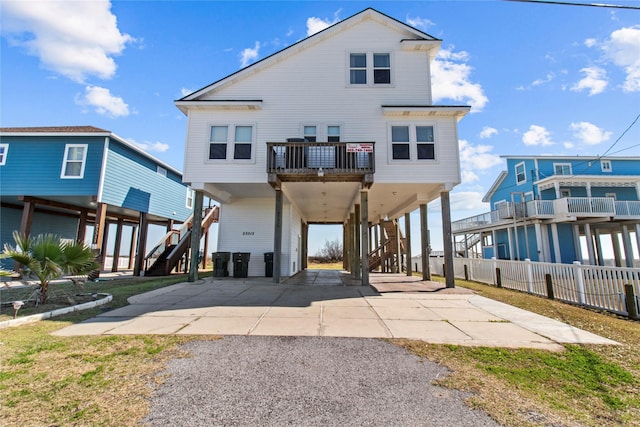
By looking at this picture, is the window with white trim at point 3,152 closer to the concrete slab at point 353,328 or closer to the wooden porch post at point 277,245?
the wooden porch post at point 277,245

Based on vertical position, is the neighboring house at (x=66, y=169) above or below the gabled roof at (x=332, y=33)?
below

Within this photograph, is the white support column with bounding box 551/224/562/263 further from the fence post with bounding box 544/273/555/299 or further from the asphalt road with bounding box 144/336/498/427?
the asphalt road with bounding box 144/336/498/427

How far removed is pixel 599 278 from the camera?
24.9 ft

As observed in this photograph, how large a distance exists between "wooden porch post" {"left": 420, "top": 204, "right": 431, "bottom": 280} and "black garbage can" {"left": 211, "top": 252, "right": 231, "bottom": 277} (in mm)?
8596

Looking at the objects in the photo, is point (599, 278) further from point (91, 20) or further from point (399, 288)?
point (91, 20)

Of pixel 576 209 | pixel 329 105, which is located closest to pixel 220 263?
pixel 329 105

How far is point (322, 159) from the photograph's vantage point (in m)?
10.1

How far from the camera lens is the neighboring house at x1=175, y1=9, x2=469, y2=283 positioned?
1027 cm

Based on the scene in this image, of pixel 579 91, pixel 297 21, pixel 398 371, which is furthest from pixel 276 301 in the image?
pixel 579 91

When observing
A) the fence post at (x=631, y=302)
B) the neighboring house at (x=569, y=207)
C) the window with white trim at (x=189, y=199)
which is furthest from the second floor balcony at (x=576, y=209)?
the window with white trim at (x=189, y=199)

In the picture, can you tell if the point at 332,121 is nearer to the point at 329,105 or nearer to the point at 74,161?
the point at 329,105

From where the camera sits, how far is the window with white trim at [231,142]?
10.9 metres

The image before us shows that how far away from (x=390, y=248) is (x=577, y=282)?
1079 cm

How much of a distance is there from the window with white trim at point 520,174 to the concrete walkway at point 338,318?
19.9 m
